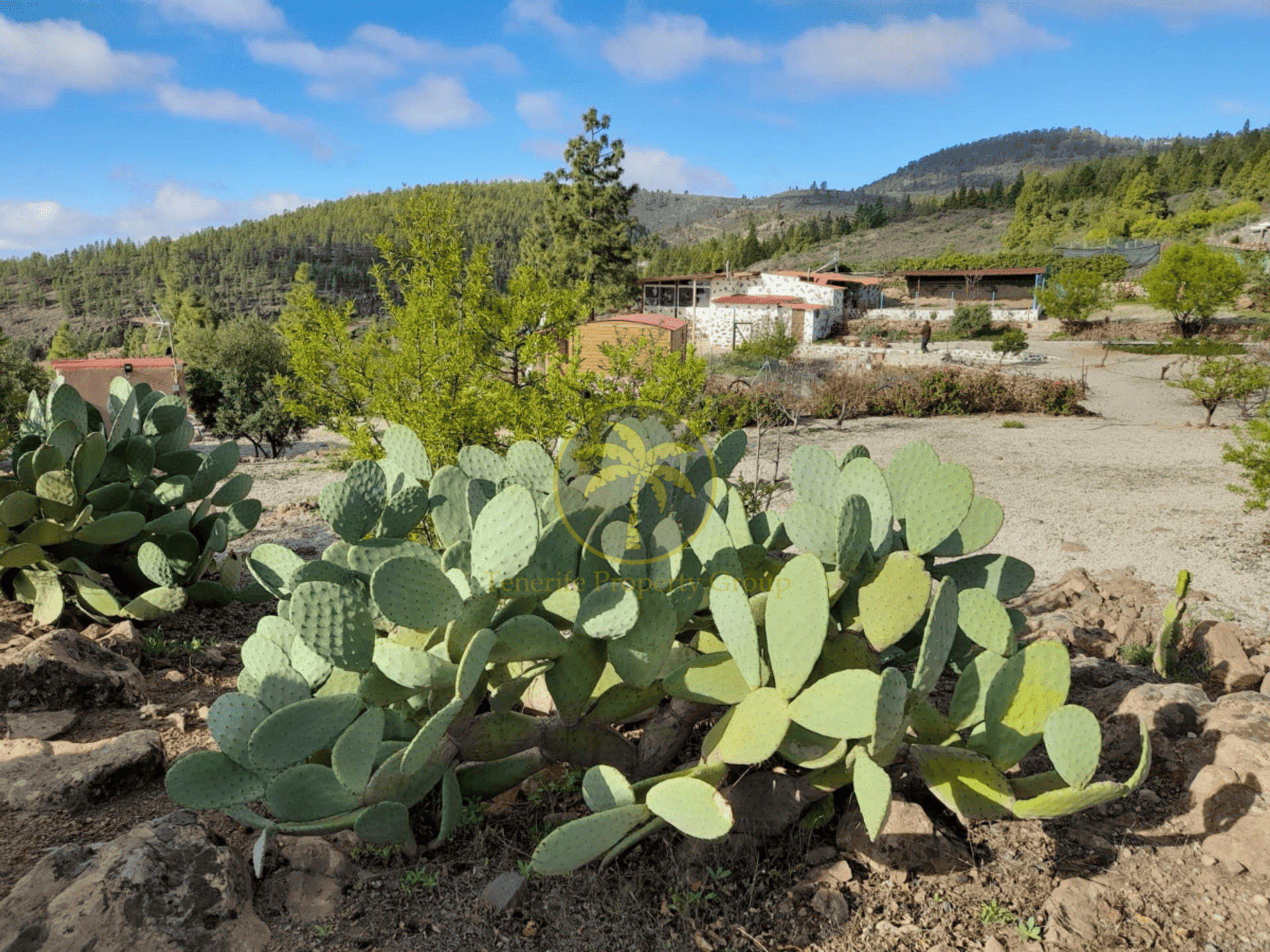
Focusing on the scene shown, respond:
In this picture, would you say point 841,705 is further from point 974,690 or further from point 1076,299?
point 1076,299

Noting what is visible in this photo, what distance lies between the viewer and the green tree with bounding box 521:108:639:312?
2839 centimetres

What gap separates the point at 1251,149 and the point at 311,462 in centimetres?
9598

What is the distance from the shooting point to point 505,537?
1882 mm

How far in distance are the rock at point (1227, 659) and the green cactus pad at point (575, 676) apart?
3.20m

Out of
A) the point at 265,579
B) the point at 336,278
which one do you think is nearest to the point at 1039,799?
the point at 265,579

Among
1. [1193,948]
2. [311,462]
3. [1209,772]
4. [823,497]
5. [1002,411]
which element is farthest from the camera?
[1002,411]

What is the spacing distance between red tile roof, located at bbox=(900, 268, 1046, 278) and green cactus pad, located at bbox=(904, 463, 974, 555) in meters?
47.6

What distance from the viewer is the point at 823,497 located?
7.68ft

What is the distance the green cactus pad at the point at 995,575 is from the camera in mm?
2246

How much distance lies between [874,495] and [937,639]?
0.58m

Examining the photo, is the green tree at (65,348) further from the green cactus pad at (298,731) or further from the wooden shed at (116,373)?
the green cactus pad at (298,731)

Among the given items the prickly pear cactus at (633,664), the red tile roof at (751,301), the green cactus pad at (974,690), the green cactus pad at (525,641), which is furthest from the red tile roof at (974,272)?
the green cactus pad at (525,641)

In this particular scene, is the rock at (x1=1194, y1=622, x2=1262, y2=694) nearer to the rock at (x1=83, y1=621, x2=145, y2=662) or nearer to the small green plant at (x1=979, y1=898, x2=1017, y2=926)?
the small green plant at (x1=979, y1=898, x2=1017, y2=926)

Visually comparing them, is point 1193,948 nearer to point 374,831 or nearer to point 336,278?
point 374,831
